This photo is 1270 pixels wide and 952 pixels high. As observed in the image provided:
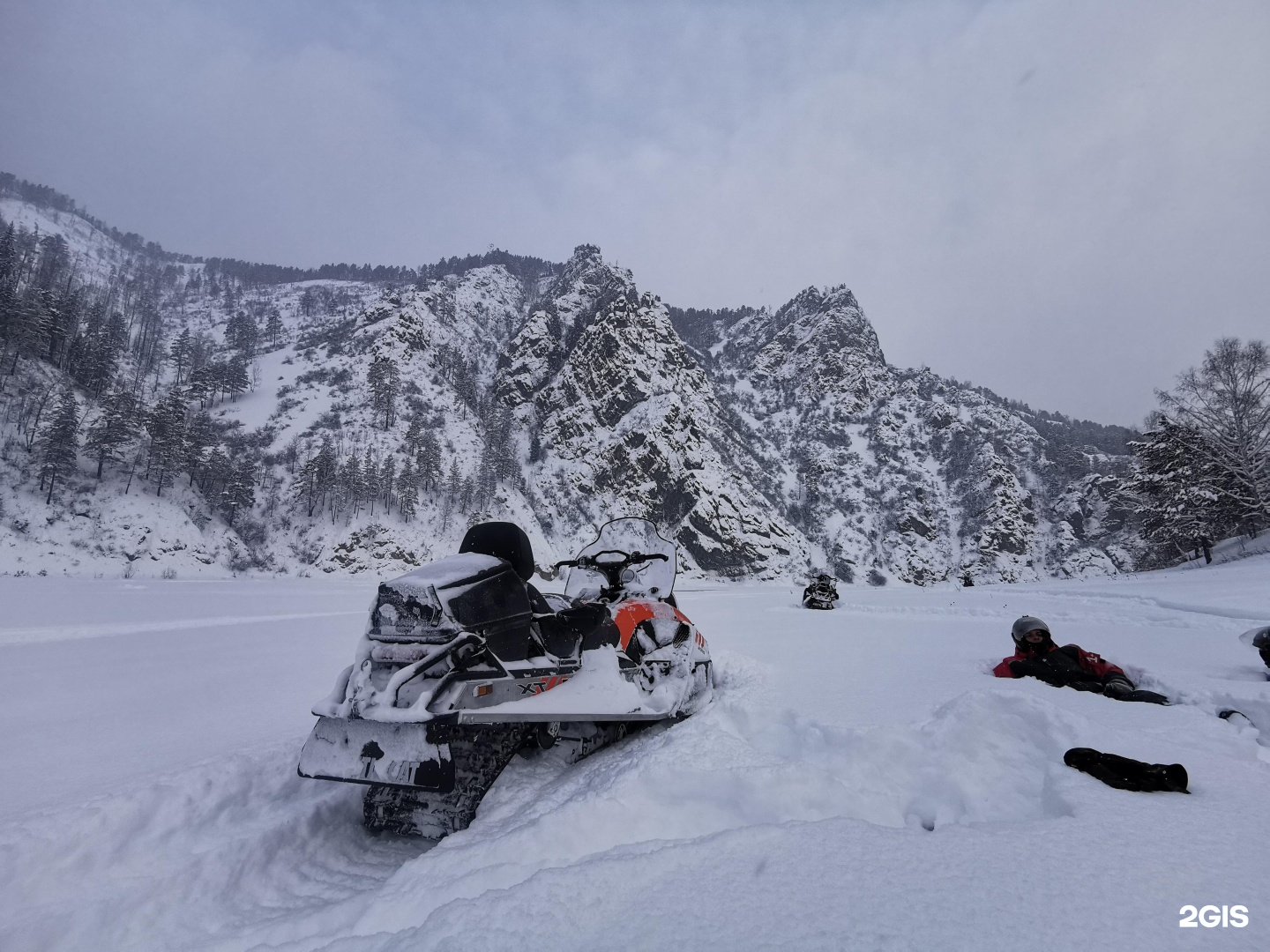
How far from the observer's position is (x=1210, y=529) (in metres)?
23.7

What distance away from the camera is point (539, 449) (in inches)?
2785

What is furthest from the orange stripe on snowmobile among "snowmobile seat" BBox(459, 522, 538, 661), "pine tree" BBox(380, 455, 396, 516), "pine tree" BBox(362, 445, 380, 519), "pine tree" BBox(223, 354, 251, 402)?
"pine tree" BBox(223, 354, 251, 402)

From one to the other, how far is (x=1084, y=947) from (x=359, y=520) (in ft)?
187

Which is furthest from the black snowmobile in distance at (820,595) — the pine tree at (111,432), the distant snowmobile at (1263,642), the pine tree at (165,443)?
the pine tree at (111,432)

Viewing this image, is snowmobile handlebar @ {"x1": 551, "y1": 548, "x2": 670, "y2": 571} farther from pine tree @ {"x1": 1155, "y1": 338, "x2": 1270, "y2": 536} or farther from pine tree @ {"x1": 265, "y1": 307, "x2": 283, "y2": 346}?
pine tree @ {"x1": 265, "y1": 307, "x2": 283, "y2": 346}

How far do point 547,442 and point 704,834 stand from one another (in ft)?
228

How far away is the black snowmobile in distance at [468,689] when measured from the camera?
228cm

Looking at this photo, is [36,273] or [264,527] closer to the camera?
[264,527]

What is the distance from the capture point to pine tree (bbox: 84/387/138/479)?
3994 centimetres

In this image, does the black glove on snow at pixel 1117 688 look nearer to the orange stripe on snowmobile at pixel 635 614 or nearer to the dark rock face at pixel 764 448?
the orange stripe on snowmobile at pixel 635 614

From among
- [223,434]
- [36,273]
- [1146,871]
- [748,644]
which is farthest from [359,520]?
[36,273]

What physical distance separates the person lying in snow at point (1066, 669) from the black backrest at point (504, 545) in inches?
A: 180

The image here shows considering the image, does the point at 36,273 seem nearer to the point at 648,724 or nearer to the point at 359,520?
the point at 359,520

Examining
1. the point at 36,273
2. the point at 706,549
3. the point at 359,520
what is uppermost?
the point at 36,273
